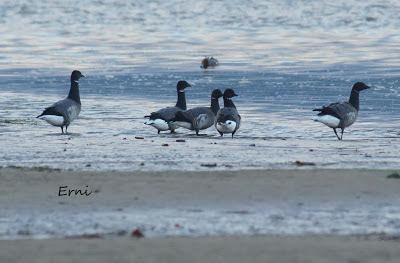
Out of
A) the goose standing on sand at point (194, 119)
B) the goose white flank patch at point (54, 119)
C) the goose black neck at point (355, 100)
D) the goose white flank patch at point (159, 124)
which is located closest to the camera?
the goose white flank patch at point (54, 119)

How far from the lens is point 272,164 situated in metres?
16.2

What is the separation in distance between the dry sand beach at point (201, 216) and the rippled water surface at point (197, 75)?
197 centimetres

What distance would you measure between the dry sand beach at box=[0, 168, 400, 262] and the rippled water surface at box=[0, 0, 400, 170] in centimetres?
197

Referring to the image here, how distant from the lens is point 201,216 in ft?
38.7

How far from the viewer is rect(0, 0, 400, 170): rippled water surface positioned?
18141 mm

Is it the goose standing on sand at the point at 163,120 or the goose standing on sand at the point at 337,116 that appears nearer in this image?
the goose standing on sand at the point at 337,116

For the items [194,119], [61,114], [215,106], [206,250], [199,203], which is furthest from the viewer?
[215,106]

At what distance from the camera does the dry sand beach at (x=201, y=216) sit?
398 inches

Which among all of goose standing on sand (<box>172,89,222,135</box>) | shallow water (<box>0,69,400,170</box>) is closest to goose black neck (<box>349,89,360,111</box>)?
shallow water (<box>0,69,400,170</box>)

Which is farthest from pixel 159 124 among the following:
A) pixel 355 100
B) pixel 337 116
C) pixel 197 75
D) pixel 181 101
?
pixel 197 75

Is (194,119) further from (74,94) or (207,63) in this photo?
(207,63)

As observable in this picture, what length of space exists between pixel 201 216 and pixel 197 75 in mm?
22555

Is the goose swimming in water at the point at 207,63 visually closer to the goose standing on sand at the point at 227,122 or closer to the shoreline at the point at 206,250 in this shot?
the goose standing on sand at the point at 227,122

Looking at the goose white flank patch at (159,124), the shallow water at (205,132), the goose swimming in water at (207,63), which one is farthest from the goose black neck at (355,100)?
the goose swimming in water at (207,63)
